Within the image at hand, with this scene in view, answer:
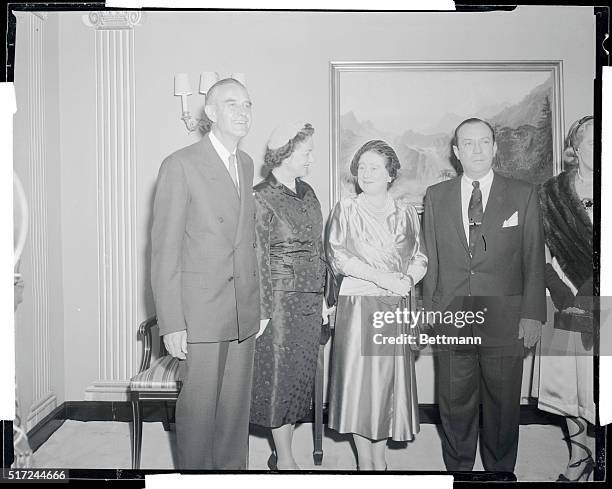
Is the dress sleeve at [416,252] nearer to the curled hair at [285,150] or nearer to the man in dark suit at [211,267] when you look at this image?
the curled hair at [285,150]

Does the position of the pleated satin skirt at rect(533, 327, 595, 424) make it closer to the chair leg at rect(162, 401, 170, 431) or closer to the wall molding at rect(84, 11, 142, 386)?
the chair leg at rect(162, 401, 170, 431)

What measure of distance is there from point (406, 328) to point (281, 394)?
52cm

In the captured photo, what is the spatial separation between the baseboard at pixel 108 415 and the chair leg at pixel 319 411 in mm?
22

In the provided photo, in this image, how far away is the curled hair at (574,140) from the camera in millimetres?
2650

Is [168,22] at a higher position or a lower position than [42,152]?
higher

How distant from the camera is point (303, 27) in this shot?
104 inches

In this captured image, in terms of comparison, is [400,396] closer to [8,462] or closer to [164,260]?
[164,260]

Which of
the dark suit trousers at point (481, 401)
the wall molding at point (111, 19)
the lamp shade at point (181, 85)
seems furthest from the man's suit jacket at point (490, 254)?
the wall molding at point (111, 19)

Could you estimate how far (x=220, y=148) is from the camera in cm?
260

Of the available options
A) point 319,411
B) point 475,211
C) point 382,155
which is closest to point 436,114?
point 382,155

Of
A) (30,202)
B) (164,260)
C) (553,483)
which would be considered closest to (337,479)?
(553,483)

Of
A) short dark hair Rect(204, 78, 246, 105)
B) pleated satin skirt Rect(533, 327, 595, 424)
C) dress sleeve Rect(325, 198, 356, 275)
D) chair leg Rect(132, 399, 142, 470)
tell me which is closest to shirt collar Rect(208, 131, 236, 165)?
short dark hair Rect(204, 78, 246, 105)

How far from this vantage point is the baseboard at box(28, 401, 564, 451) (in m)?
2.68

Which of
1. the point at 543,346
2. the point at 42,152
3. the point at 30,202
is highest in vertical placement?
the point at 42,152
